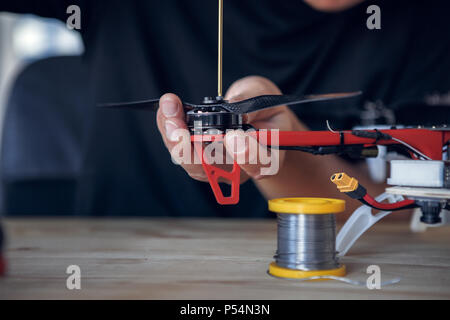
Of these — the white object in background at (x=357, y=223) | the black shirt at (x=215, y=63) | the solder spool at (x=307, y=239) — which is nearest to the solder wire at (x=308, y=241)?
the solder spool at (x=307, y=239)

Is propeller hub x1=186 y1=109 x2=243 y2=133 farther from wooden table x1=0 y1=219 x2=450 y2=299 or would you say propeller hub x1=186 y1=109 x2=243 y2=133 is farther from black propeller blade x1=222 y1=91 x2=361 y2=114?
wooden table x1=0 y1=219 x2=450 y2=299

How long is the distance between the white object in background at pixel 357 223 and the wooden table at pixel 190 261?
0.03m

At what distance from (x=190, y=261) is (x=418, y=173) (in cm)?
39

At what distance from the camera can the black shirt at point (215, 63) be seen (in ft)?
4.85

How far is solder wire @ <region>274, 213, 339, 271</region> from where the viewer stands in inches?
23.7

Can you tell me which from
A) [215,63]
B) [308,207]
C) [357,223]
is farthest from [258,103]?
[215,63]

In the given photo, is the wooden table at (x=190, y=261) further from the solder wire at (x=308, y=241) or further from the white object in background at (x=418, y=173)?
the white object in background at (x=418, y=173)

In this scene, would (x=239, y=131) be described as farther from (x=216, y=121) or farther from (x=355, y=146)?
(x=355, y=146)

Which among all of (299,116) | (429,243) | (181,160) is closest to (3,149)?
(299,116)

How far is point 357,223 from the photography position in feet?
2.39

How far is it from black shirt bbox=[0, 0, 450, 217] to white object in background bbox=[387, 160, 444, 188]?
0.84 m

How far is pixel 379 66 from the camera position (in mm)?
1503

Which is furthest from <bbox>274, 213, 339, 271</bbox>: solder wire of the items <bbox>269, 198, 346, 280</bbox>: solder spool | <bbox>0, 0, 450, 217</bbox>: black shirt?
<bbox>0, 0, 450, 217</bbox>: black shirt

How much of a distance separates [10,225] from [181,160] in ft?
2.07
